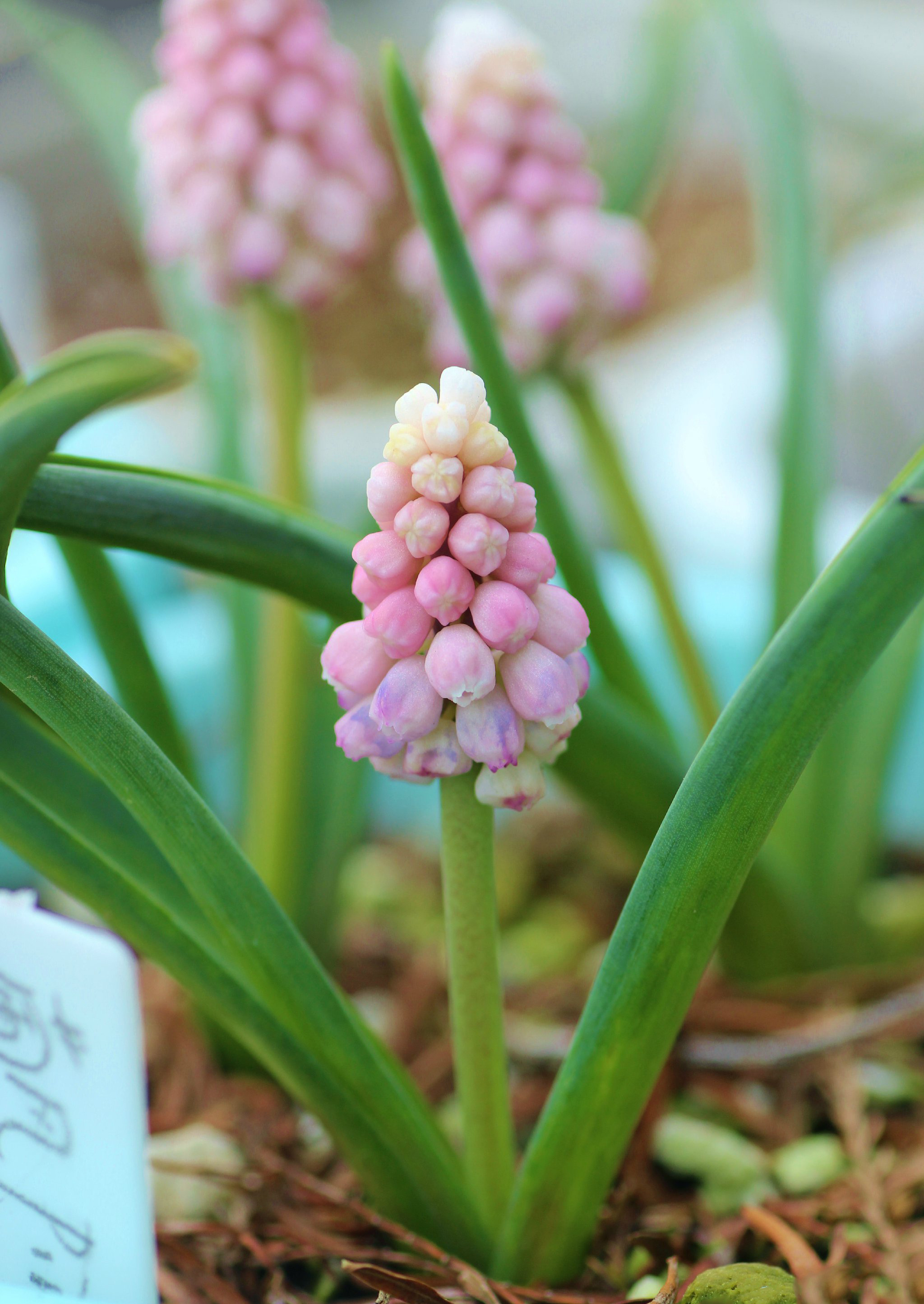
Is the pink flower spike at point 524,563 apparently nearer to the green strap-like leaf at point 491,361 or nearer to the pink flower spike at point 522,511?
the pink flower spike at point 522,511

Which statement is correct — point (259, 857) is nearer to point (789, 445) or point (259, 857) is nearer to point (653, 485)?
point (789, 445)

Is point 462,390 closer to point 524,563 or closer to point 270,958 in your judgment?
point 524,563

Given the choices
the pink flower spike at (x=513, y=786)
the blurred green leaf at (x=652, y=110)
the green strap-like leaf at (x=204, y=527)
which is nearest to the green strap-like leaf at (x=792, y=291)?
the blurred green leaf at (x=652, y=110)

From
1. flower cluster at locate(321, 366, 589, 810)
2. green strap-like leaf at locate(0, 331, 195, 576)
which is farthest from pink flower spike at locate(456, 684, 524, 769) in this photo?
green strap-like leaf at locate(0, 331, 195, 576)

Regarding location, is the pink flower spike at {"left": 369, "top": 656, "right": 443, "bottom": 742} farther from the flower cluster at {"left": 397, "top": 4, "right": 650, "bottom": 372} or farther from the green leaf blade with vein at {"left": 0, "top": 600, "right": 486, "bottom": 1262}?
the flower cluster at {"left": 397, "top": 4, "right": 650, "bottom": 372}

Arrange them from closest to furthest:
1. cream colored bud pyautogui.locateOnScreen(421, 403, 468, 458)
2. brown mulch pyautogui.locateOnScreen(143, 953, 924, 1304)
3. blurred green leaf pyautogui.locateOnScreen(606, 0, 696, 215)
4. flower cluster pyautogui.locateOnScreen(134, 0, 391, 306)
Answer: cream colored bud pyautogui.locateOnScreen(421, 403, 468, 458), brown mulch pyautogui.locateOnScreen(143, 953, 924, 1304), flower cluster pyautogui.locateOnScreen(134, 0, 391, 306), blurred green leaf pyautogui.locateOnScreen(606, 0, 696, 215)

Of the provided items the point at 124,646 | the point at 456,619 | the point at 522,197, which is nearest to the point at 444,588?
the point at 456,619

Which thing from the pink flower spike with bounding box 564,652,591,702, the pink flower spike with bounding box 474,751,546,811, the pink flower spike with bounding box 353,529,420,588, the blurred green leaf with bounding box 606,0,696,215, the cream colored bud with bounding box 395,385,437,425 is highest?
the blurred green leaf with bounding box 606,0,696,215
